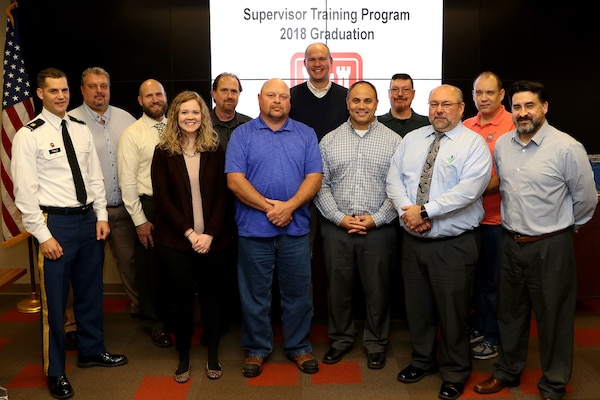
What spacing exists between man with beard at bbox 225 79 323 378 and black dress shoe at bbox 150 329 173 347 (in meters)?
0.64

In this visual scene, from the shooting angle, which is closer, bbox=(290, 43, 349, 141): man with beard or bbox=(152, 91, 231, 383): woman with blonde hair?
bbox=(152, 91, 231, 383): woman with blonde hair

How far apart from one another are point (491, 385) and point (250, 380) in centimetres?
135

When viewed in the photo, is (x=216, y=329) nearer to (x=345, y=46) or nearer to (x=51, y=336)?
(x=51, y=336)

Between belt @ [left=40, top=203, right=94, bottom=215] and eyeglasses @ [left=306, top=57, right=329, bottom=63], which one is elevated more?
eyeglasses @ [left=306, top=57, right=329, bottom=63]

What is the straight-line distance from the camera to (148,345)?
3990 millimetres

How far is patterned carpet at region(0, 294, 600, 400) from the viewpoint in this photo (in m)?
3.23

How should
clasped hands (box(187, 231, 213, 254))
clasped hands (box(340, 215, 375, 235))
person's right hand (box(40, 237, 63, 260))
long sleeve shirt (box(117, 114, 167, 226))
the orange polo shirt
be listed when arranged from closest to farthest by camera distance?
person's right hand (box(40, 237, 63, 260)) < clasped hands (box(187, 231, 213, 254)) < clasped hands (box(340, 215, 375, 235)) < the orange polo shirt < long sleeve shirt (box(117, 114, 167, 226))

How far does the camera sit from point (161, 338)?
396 centimetres

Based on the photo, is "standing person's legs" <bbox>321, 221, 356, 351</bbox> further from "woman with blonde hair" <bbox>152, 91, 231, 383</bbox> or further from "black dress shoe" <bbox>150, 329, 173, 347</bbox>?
"black dress shoe" <bbox>150, 329, 173, 347</bbox>

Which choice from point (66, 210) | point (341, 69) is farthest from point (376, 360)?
point (341, 69)

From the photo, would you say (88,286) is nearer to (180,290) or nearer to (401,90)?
(180,290)

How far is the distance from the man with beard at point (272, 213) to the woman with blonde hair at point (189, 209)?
0.13m

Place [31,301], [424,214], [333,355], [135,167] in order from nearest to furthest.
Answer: [424,214] → [333,355] → [135,167] → [31,301]

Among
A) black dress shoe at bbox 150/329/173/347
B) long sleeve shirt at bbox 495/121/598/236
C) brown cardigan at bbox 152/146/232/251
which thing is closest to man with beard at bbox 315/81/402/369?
brown cardigan at bbox 152/146/232/251
